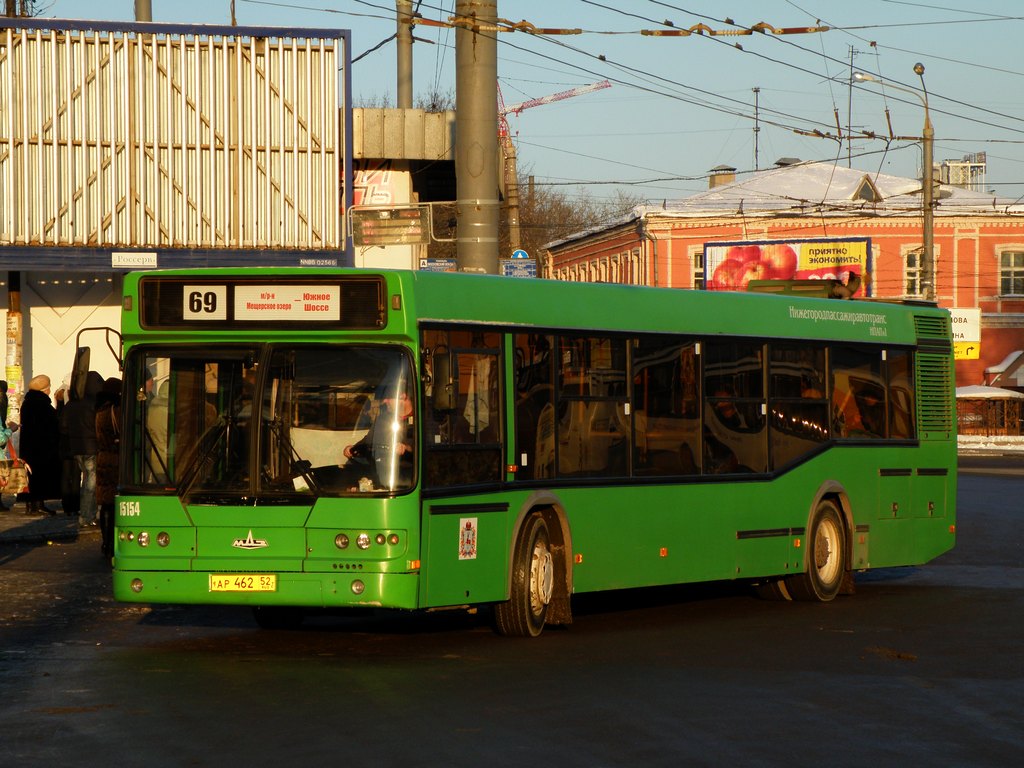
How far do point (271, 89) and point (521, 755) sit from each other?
2262 centimetres

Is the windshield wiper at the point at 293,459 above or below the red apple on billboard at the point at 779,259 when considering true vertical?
below

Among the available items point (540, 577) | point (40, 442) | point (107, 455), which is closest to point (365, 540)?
point (540, 577)

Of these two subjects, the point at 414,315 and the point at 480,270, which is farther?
the point at 480,270

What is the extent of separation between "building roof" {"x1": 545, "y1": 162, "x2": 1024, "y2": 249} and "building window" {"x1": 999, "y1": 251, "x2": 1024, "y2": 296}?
176 cm

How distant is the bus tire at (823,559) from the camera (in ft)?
50.6

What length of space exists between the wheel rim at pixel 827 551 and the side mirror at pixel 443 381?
5.07m

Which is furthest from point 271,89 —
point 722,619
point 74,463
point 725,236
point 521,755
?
point 725,236

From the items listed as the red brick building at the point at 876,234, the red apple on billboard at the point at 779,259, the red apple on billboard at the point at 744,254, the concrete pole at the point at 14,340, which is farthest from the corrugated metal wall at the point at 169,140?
the red apple on billboard at the point at 779,259

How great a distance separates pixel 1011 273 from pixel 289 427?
61793 mm

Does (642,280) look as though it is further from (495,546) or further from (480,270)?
(495,546)

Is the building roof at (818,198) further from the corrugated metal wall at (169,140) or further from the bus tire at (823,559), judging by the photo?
the bus tire at (823,559)

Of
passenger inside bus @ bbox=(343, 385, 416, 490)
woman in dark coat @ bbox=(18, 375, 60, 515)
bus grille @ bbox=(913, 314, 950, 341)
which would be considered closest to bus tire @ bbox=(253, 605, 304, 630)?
passenger inside bus @ bbox=(343, 385, 416, 490)

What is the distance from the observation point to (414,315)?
11.2 m

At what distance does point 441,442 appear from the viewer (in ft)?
37.6
